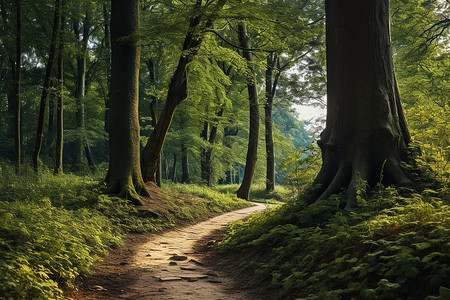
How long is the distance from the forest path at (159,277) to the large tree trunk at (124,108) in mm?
2932

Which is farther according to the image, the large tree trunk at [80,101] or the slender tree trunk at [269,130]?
the slender tree trunk at [269,130]

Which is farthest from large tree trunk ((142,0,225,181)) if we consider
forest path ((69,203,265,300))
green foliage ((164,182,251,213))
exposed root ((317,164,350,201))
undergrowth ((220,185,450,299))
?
undergrowth ((220,185,450,299))

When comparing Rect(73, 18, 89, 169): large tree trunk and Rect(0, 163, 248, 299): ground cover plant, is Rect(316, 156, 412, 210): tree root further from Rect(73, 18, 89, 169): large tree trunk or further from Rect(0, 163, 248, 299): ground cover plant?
Rect(73, 18, 89, 169): large tree trunk

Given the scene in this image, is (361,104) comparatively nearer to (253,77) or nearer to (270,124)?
(253,77)

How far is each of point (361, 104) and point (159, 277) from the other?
4241mm

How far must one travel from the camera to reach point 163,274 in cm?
518

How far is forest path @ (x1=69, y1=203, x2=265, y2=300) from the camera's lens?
429 centimetres

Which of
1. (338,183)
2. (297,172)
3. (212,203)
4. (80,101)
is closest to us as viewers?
(338,183)

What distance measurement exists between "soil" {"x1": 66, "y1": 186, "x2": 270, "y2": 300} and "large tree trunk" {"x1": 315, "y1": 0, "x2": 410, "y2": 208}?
7.24 feet

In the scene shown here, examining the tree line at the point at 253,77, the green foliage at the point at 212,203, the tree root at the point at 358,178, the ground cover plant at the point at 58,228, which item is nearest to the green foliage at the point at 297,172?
the tree line at the point at 253,77

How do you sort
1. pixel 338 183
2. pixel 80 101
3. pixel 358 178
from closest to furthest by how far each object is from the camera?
pixel 358 178, pixel 338 183, pixel 80 101

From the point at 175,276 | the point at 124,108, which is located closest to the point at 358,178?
the point at 175,276

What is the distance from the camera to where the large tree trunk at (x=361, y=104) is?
18.5 ft

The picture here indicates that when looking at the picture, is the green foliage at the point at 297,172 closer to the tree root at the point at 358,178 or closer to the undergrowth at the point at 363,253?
the tree root at the point at 358,178
